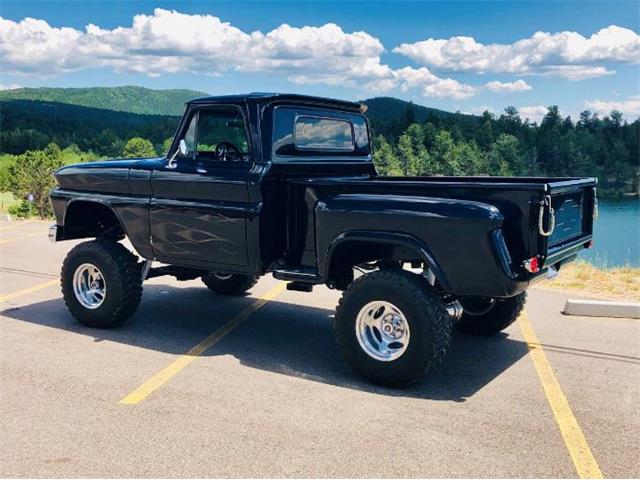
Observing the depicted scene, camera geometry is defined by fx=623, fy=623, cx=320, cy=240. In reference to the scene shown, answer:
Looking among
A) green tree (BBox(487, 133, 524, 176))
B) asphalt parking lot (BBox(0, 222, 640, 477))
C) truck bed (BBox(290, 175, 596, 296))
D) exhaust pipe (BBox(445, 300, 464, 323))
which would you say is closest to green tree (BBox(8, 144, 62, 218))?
green tree (BBox(487, 133, 524, 176))

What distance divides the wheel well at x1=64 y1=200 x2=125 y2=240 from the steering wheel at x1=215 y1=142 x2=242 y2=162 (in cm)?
149

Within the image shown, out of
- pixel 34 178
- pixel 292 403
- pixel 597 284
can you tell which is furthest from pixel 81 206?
pixel 34 178

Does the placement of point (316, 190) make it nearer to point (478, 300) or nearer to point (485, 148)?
point (478, 300)

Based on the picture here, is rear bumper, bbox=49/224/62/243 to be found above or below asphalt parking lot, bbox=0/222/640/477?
above

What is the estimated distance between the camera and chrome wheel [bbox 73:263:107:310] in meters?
6.20

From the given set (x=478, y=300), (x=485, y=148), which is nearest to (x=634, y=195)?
(x=485, y=148)

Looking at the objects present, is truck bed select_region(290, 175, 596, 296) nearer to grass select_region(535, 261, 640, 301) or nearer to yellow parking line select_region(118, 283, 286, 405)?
yellow parking line select_region(118, 283, 286, 405)

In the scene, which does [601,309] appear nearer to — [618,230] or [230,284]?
[230,284]

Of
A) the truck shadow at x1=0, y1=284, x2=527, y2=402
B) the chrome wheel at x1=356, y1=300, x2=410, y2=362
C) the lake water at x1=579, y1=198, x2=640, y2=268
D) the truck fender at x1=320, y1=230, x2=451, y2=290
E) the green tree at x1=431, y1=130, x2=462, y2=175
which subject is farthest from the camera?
the green tree at x1=431, y1=130, x2=462, y2=175

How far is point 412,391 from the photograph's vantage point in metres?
4.60

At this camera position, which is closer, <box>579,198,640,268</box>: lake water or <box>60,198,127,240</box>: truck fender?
<box>60,198,127,240</box>: truck fender

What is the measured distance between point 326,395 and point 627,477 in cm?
198

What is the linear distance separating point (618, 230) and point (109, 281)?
2968 inches

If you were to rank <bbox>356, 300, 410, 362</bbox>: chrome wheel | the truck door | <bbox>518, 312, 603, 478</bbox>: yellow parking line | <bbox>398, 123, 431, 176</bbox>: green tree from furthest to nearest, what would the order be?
<bbox>398, 123, 431, 176</bbox>: green tree → the truck door → <bbox>356, 300, 410, 362</bbox>: chrome wheel → <bbox>518, 312, 603, 478</bbox>: yellow parking line
